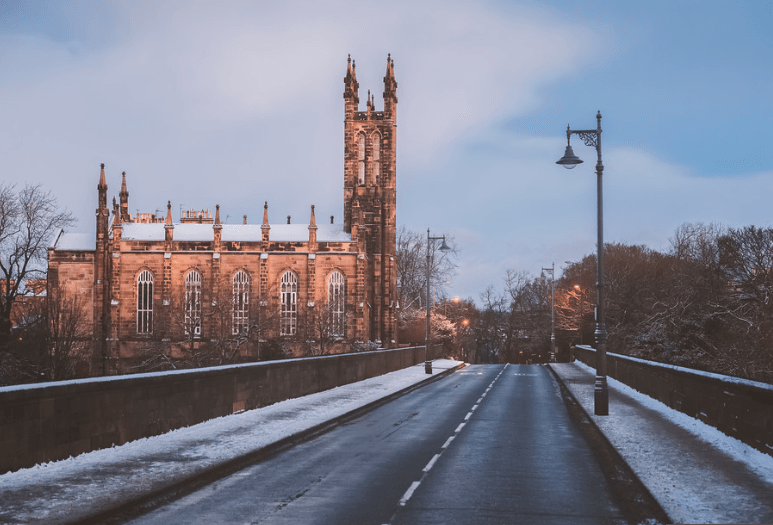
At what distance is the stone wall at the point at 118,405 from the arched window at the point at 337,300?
4779cm

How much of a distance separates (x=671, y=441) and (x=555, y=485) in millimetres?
4943

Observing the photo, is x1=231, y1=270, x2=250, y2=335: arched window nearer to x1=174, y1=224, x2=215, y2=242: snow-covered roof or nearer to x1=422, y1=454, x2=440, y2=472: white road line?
x1=174, y1=224, x2=215, y2=242: snow-covered roof

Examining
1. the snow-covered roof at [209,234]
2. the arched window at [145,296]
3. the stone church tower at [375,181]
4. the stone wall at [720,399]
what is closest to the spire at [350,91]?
the stone church tower at [375,181]

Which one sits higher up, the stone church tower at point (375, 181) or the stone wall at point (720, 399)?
the stone church tower at point (375, 181)

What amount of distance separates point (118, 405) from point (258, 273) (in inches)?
2403

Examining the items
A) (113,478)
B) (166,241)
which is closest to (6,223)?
(166,241)

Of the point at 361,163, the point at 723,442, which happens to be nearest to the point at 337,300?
the point at 361,163

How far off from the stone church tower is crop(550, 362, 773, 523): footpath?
56571 mm

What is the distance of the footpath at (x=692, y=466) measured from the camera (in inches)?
359

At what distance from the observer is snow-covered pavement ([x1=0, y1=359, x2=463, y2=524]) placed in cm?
916

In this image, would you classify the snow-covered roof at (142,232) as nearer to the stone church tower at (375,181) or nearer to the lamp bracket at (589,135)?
the stone church tower at (375,181)

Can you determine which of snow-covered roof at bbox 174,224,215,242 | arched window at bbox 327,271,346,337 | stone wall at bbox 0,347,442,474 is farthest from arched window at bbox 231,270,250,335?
stone wall at bbox 0,347,442,474

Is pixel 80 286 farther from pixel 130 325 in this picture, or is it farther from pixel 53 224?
pixel 53 224

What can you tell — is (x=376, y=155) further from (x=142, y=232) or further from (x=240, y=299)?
(x=142, y=232)
